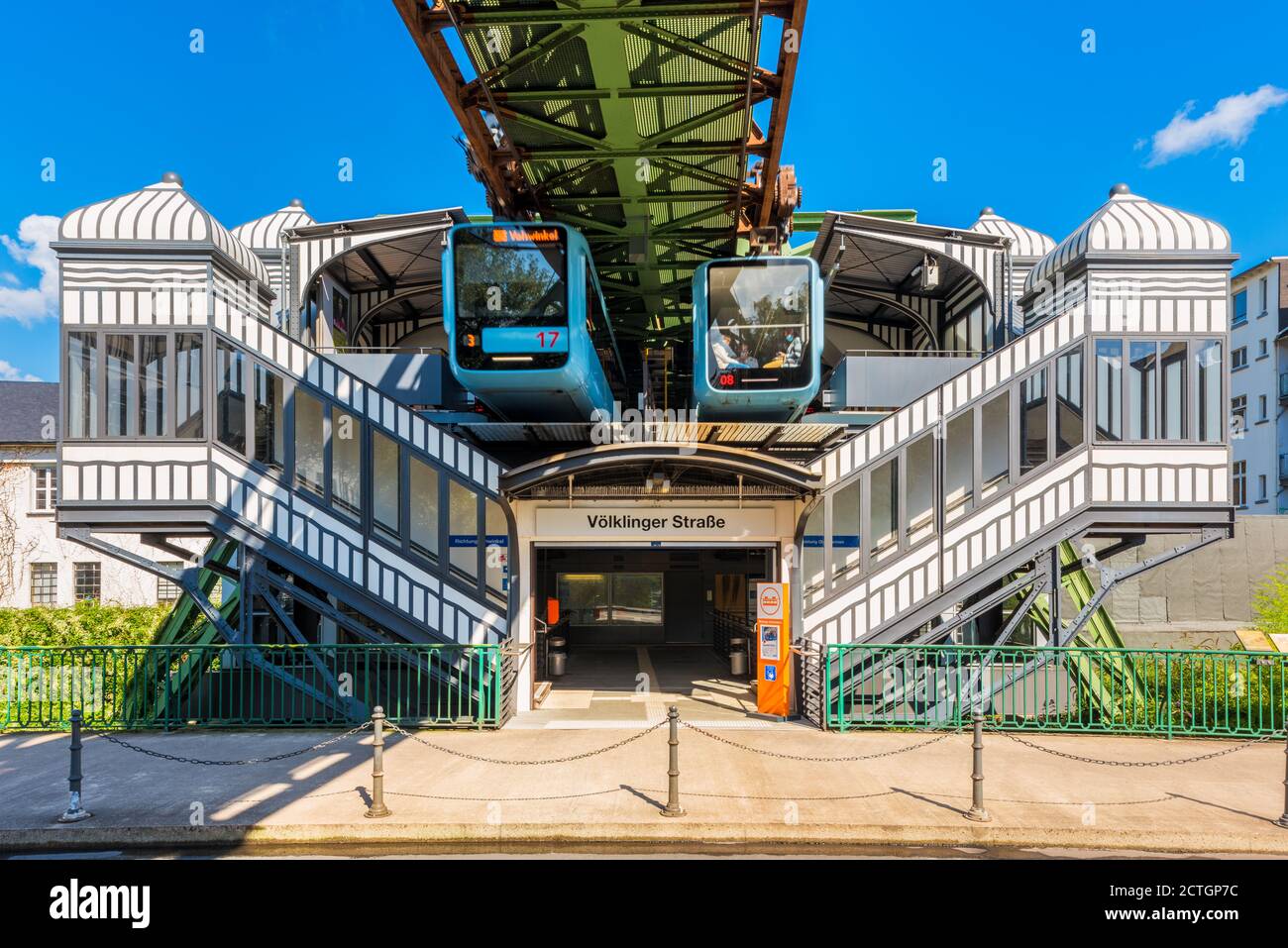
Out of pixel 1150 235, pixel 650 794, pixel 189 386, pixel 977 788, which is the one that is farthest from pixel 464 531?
pixel 1150 235

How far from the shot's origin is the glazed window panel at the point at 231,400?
12.4m

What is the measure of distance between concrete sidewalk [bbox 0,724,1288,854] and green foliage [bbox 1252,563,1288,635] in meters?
8.33

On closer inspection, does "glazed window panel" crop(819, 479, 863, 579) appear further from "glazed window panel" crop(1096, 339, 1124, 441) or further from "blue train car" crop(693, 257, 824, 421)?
"glazed window panel" crop(1096, 339, 1124, 441)

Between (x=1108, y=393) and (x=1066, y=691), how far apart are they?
17.1ft

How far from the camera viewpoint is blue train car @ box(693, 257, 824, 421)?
1191 cm

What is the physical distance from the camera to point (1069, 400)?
13141 mm

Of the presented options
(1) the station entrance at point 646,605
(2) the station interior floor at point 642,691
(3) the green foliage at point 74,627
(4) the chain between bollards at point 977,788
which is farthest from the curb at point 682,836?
(3) the green foliage at point 74,627

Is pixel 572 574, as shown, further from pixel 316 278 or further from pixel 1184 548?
pixel 1184 548

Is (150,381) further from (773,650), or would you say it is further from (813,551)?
(813,551)

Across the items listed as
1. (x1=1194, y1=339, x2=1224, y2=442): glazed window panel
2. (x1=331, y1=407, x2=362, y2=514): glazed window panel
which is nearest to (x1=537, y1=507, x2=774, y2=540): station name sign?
(x1=331, y1=407, x2=362, y2=514): glazed window panel

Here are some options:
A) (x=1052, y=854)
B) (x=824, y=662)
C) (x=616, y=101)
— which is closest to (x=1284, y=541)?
(x=824, y=662)

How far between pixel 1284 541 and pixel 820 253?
16772 mm

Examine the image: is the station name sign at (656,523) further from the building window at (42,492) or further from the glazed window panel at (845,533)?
the building window at (42,492)

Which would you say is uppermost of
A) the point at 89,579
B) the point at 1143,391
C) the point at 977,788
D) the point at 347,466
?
the point at 1143,391
